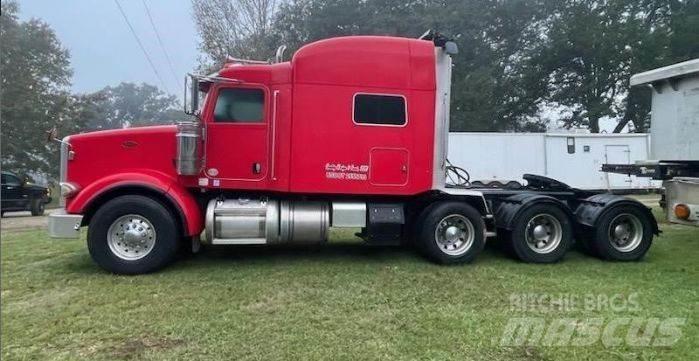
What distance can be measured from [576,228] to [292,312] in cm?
490

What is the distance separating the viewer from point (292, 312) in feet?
16.9

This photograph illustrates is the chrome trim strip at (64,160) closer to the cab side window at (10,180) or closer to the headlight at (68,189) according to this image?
the headlight at (68,189)

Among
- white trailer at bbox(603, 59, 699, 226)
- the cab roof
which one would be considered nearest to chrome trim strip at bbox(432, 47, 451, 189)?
Result: the cab roof

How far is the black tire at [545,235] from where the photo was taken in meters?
7.48

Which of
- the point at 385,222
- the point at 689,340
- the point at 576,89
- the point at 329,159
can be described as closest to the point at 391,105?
the point at 329,159

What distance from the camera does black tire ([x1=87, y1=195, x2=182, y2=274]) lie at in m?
6.67

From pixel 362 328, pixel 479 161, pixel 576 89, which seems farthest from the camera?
pixel 576 89

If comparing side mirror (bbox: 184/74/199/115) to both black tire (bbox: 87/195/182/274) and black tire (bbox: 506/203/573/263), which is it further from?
Result: black tire (bbox: 506/203/573/263)

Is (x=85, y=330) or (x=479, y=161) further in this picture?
(x=479, y=161)

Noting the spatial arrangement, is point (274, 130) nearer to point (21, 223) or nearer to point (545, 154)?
point (21, 223)

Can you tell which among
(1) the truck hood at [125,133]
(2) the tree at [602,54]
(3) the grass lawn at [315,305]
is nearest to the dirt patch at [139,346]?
(3) the grass lawn at [315,305]

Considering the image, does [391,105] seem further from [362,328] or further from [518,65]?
[518,65]

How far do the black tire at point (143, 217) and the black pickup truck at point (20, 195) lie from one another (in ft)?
42.8

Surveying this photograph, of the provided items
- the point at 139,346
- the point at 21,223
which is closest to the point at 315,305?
the point at 139,346
